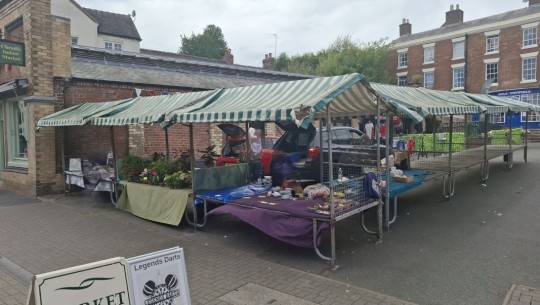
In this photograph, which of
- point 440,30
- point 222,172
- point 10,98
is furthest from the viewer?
point 440,30

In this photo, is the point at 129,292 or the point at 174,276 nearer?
the point at 129,292

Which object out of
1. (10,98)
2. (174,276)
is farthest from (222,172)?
(10,98)

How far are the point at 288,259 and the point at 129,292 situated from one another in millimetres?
2934

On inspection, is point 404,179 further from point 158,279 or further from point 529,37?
point 529,37

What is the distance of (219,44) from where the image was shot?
5341 centimetres

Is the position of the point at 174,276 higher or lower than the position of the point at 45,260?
higher

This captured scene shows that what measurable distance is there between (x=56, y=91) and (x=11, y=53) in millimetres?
1326

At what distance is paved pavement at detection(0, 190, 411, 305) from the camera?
4.29m

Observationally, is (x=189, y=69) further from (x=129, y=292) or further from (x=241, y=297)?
(x=129, y=292)

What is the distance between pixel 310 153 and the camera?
909 cm

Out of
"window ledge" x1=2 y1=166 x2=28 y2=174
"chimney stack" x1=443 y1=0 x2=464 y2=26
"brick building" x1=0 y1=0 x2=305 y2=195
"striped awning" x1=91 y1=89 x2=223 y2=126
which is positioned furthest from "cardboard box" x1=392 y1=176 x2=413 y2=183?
"chimney stack" x1=443 y1=0 x2=464 y2=26

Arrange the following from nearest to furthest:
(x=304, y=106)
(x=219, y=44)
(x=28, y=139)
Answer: (x=304, y=106), (x=28, y=139), (x=219, y=44)

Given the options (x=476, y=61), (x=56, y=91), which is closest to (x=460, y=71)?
(x=476, y=61)

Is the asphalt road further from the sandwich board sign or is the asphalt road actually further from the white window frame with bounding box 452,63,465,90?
the white window frame with bounding box 452,63,465,90
